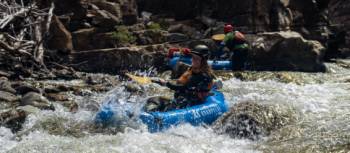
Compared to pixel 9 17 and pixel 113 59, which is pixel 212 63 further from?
pixel 9 17

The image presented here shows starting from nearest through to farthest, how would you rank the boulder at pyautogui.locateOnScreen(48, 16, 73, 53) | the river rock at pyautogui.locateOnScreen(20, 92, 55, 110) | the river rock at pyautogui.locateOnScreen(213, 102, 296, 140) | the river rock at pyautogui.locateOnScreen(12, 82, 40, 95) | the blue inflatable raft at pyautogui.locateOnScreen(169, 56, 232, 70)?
the river rock at pyautogui.locateOnScreen(213, 102, 296, 140), the river rock at pyautogui.locateOnScreen(20, 92, 55, 110), the river rock at pyautogui.locateOnScreen(12, 82, 40, 95), the blue inflatable raft at pyautogui.locateOnScreen(169, 56, 232, 70), the boulder at pyautogui.locateOnScreen(48, 16, 73, 53)

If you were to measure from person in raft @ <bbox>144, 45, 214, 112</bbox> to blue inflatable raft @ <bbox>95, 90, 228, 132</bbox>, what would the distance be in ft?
0.74

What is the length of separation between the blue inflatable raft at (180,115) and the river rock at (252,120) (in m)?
0.22

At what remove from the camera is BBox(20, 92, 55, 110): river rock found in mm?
8758

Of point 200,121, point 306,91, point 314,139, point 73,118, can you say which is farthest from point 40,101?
point 306,91

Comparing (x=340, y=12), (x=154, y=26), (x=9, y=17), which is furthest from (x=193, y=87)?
(x=340, y=12)

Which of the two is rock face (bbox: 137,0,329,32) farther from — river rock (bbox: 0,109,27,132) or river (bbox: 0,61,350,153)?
river rock (bbox: 0,109,27,132)

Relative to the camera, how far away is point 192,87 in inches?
324

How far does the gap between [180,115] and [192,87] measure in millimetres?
915

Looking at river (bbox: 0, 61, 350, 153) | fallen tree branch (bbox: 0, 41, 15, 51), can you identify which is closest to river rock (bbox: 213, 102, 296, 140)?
river (bbox: 0, 61, 350, 153)

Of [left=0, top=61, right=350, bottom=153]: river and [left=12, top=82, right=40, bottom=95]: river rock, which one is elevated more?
[left=0, top=61, right=350, bottom=153]: river

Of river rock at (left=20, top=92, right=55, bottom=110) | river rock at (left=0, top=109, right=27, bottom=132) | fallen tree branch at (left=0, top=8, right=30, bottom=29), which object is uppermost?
fallen tree branch at (left=0, top=8, right=30, bottom=29)

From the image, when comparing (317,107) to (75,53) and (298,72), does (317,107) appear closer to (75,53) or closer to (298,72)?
(298,72)

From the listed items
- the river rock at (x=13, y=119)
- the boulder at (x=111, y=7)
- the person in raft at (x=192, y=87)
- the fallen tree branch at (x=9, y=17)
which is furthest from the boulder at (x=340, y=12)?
the river rock at (x=13, y=119)
